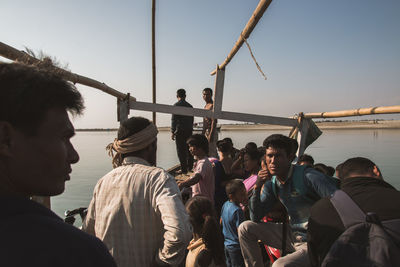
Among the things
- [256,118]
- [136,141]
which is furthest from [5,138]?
[256,118]

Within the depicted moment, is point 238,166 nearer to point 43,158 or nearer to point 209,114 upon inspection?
point 209,114

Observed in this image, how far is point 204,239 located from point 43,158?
1.97 m

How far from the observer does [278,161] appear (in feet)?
8.55

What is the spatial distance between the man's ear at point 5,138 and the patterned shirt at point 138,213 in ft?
3.37

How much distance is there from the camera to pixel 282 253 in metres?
2.75

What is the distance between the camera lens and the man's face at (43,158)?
0.61 m

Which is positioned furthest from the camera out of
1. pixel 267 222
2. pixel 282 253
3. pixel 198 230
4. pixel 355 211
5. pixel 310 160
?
pixel 310 160

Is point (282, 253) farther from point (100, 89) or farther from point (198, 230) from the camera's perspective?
point (100, 89)

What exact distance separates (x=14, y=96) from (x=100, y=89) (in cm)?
229

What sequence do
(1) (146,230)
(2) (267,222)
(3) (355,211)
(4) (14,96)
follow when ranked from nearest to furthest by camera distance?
(4) (14,96) < (3) (355,211) < (1) (146,230) < (2) (267,222)

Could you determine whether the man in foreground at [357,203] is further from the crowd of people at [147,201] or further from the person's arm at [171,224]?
the person's arm at [171,224]

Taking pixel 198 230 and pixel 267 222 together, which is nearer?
pixel 198 230

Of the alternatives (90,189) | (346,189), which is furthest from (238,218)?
(90,189)

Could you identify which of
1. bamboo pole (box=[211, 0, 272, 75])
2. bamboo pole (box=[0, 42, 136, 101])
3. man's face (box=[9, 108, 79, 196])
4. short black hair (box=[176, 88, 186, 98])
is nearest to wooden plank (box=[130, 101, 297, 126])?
bamboo pole (box=[0, 42, 136, 101])
